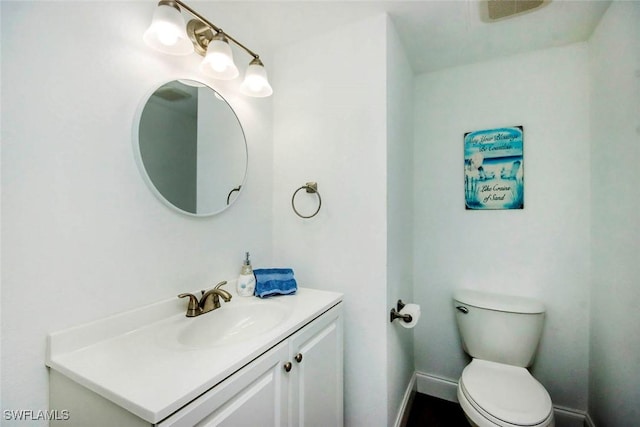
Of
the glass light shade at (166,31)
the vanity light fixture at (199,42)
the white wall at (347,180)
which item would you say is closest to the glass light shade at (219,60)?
the vanity light fixture at (199,42)

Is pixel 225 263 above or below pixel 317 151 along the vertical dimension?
below

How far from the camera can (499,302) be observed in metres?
1.59

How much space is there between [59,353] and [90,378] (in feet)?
0.65

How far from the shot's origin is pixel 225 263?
1322 millimetres

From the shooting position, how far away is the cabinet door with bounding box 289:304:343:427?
0.96 m

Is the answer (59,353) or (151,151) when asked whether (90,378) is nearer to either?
(59,353)

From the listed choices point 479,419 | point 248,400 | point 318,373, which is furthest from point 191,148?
point 479,419

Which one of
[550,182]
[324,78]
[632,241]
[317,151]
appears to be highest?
[324,78]

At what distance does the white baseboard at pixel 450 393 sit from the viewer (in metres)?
1.56

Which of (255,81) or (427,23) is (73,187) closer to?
(255,81)

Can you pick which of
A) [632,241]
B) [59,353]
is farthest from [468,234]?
[59,353]

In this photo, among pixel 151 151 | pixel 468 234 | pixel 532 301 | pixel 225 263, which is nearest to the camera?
pixel 151 151

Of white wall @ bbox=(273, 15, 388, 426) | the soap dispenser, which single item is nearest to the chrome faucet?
the soap dispenser

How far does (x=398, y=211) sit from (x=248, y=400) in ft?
3.79
